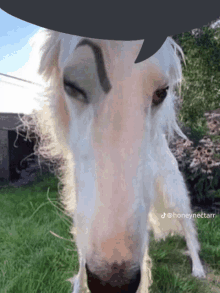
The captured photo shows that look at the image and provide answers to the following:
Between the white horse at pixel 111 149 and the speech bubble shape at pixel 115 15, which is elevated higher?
the speech bubble shape at pixel 115 15

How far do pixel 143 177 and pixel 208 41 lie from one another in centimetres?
159

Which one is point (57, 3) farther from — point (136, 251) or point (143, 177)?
point (136, 251)

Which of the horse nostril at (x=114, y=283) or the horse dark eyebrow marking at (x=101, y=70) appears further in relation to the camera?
the horse dark eyebrow marking at (x=101, y=70)

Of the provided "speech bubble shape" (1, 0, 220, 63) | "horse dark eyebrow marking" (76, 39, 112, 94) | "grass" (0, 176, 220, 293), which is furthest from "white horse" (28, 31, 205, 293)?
"grass" (0, 176, 220, 293)

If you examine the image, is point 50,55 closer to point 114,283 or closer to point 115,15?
point 115,15

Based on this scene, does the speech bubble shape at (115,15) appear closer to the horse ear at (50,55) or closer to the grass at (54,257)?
the horse ear at (50,55)

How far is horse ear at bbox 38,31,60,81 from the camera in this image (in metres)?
0.96

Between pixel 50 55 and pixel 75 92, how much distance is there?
287mm

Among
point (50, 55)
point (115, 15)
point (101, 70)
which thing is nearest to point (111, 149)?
point (101, 70)

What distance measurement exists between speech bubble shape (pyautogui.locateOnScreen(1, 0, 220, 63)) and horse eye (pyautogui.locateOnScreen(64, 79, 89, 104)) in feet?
0.68

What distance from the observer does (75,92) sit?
2.72ft

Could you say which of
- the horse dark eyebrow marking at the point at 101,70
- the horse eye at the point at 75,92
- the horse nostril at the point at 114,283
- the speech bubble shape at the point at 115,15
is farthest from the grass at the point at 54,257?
the speech bubble shape at the point at 115,15

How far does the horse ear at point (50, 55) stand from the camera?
0.96 meters

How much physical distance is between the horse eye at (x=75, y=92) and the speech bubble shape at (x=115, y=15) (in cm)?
21
